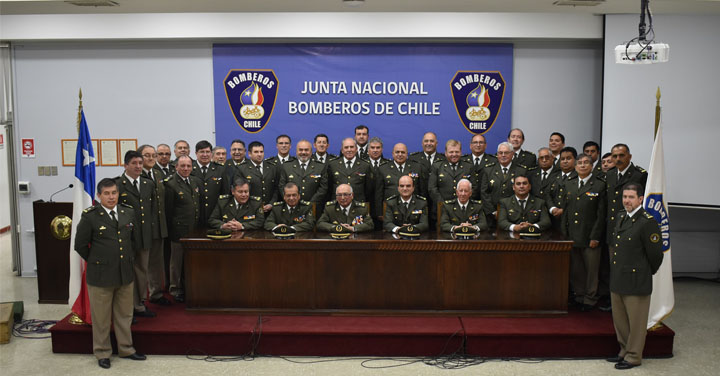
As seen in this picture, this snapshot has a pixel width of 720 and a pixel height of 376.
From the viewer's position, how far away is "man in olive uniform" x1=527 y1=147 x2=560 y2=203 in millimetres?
6336

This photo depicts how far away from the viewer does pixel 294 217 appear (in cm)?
589

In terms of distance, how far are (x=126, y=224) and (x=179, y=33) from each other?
3.33m

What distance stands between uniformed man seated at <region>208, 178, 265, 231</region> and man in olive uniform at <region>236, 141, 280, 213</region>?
651mm

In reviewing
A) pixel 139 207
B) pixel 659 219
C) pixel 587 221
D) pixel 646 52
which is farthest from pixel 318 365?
pixel 646 52

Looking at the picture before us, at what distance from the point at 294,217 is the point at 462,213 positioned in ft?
5.41

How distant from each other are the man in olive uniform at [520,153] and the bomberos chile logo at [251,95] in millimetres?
3044

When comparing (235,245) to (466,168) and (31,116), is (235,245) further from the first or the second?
(31,116)

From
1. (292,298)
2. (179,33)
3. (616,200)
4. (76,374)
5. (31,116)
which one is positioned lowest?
(76,374)

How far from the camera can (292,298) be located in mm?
5367

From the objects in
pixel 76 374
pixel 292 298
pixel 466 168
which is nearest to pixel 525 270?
pixel 466 168

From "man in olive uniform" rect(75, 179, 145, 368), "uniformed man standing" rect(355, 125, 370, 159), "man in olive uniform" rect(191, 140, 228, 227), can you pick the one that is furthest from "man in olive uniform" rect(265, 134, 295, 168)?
"man in olive uniform" rect(75, 179, 145, 368)

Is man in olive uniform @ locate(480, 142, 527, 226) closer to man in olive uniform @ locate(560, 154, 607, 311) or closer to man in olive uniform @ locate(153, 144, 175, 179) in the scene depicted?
man in olive uniform @ locate(560, 154, 607, 311)

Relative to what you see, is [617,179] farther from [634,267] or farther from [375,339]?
[375,339]

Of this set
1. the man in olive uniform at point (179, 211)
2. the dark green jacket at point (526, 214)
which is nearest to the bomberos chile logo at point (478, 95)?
the dark green jacket at point (526, 214)
